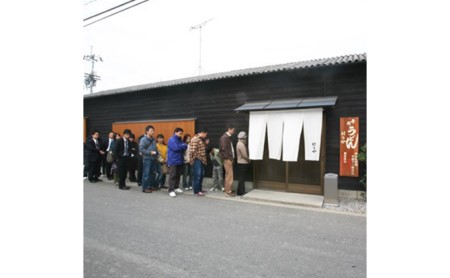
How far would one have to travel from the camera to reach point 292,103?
815 centimetres

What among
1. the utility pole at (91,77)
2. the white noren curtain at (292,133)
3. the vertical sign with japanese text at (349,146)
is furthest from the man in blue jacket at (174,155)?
the utility pole at (91,77)

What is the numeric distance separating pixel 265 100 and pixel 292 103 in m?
1.31

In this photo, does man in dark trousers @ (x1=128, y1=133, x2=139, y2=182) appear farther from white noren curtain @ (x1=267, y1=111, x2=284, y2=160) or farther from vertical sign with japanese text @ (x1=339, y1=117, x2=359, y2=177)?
vertical sign with japanese text @ (x1=339, y1=117, x2=359, y2=177)

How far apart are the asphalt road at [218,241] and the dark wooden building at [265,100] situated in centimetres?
233

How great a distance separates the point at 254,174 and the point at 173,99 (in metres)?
5.26

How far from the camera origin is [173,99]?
11.7m

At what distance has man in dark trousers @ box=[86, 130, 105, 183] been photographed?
34.5 ft

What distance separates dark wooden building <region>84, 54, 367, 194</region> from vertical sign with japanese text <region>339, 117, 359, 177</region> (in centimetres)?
15

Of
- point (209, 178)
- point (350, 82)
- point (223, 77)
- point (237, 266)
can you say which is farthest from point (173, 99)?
point (237, 266)

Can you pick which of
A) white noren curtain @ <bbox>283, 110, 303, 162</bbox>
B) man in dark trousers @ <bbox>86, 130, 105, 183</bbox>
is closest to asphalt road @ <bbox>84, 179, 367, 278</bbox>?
white noren curtain @ <bbox>283, 110, 303, 162</bbox>

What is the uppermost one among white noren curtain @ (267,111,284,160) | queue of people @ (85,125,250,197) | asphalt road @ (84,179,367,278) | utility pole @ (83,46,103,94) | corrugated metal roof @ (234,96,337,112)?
utility pole @ (83,46,103,94)

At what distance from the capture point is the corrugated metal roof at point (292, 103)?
7.61 meters

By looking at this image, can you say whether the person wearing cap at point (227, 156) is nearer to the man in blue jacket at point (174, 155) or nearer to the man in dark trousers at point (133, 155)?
the man in blue jacket at point (174, 155)

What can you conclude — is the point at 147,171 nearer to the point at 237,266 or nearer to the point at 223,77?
the point at 223,77
